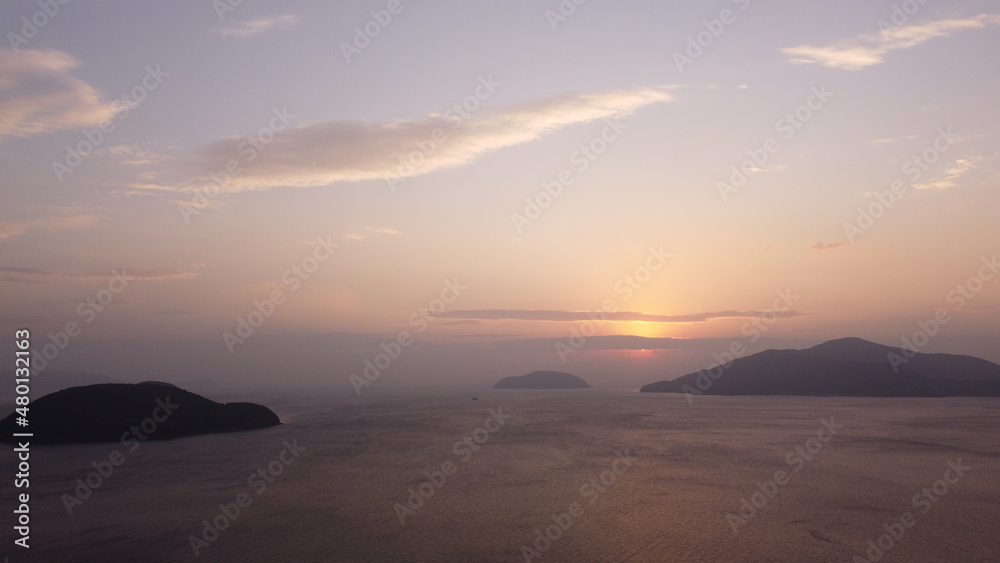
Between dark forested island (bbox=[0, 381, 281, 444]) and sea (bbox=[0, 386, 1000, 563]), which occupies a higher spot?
sea (bbox=[0, 386, 1000, 563])

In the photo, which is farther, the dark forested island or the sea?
the dark forested island

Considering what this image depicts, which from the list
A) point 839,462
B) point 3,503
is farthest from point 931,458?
point 3,503

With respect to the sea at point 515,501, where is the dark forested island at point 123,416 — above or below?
below

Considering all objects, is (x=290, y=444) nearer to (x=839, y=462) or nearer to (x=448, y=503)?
(x=448, y=503)

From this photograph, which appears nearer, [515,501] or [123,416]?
[515,501]
